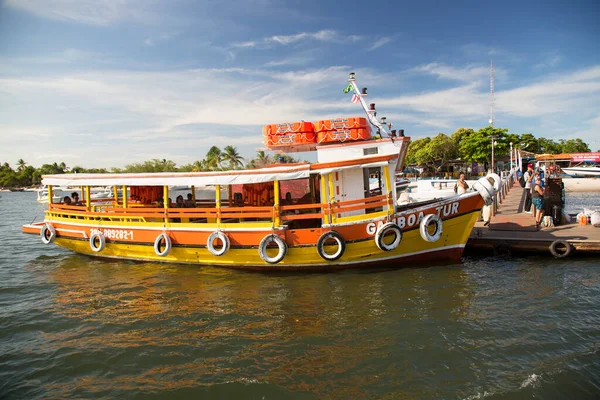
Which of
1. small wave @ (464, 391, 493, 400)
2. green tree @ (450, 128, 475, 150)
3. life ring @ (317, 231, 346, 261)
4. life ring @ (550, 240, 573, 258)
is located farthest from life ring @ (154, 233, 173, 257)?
green tree @ (450, 128, 475, 150)

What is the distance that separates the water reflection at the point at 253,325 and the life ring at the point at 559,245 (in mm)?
3207

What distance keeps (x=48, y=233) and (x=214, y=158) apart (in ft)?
191

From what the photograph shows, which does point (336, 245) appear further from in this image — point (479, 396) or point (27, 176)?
point (27, 176)

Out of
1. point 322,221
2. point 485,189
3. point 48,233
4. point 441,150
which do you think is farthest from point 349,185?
point 441,150

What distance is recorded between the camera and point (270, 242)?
381 inches

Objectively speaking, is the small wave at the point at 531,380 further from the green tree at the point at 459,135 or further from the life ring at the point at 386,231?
the green tree at the point at 459,135

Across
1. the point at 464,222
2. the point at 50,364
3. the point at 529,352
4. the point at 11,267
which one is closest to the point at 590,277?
the point at 464,222

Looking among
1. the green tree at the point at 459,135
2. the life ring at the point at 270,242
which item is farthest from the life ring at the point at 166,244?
the green tree at the point at 459,135

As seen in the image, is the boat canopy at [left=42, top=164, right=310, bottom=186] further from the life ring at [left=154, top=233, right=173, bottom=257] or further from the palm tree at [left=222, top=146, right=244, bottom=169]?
the palm tree at [left=222, top=146, right=244, bottom=169]

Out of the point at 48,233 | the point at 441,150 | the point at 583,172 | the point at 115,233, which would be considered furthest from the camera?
the point at 441,150

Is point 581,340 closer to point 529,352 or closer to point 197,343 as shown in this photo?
point 529,352

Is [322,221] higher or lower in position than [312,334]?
higher

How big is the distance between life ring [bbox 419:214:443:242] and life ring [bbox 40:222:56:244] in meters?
12.4

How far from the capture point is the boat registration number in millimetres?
11398
